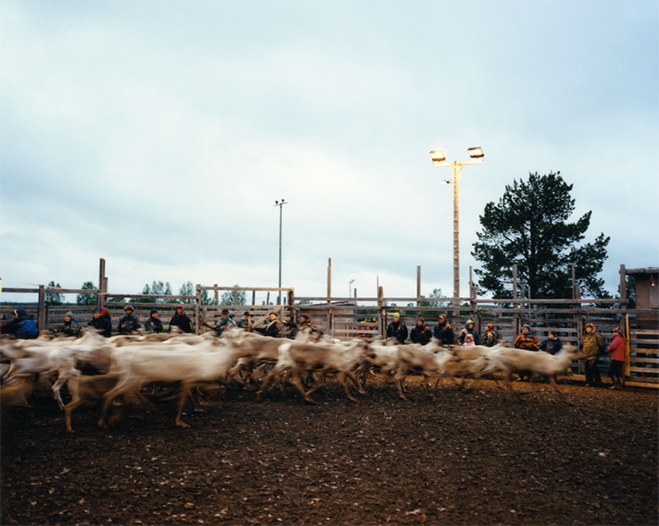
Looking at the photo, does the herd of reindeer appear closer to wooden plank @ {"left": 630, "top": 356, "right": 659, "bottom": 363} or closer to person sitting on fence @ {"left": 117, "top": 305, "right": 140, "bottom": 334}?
wooden plank @ {"left": 630, "top": 356, "right": 659, "bottom": 363}

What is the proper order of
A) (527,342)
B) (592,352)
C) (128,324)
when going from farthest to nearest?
(128,324) < (527,342) < (592,352)

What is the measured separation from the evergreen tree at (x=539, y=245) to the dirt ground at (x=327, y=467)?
1767cm

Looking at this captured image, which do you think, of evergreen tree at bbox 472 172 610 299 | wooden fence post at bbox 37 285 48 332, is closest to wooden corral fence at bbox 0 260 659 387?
wooden fence post at bbox 37 285 48 332

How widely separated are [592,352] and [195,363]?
979 centimetres

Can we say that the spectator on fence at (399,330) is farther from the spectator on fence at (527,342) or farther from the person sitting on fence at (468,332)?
the spectator on fence at (527,342)

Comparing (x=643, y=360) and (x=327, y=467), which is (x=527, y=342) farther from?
(x=327, y=467)

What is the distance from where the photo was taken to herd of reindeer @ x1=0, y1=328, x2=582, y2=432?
244 inches

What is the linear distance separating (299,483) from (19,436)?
3472 mm

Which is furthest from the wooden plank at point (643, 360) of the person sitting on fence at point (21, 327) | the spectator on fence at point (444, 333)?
the person sitting on fence at point (21, 327)

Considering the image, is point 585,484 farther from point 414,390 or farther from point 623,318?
point 623,318

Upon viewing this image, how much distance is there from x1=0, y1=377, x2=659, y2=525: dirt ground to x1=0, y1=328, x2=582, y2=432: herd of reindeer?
1.54ft

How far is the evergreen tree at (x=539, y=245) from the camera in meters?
24.1

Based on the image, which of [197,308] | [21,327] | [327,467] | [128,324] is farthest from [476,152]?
[21,327]

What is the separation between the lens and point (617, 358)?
442 inches
